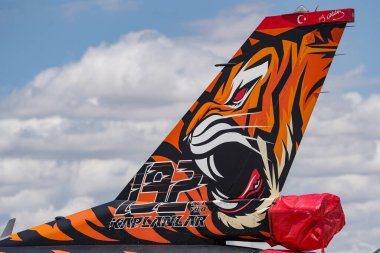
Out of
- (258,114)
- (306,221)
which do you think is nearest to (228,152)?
(258,114)

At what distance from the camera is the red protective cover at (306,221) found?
51.5 ft

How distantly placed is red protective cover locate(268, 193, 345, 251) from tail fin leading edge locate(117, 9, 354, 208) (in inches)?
31.0

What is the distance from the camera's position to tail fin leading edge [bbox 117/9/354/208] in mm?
16781

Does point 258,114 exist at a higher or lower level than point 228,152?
higher

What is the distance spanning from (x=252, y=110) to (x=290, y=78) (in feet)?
3.29

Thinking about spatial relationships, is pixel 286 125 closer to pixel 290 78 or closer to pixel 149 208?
pixel 290 78

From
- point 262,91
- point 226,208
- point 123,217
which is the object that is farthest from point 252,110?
point 123,217

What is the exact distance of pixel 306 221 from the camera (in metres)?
15.7

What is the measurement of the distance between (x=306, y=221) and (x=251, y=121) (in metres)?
2.46

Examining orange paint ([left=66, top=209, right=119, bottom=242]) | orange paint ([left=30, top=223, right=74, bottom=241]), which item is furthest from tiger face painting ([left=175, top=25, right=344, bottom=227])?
orange paint ([left=30, top=223, right=74, bottom=241])

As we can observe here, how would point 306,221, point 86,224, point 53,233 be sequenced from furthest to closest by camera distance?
point 53,233 → point 86,224 → point 306,221

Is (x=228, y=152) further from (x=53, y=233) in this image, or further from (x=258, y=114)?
(x=53, y=233)

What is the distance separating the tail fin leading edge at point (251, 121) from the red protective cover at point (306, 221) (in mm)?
786

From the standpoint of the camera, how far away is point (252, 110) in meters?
17.1
